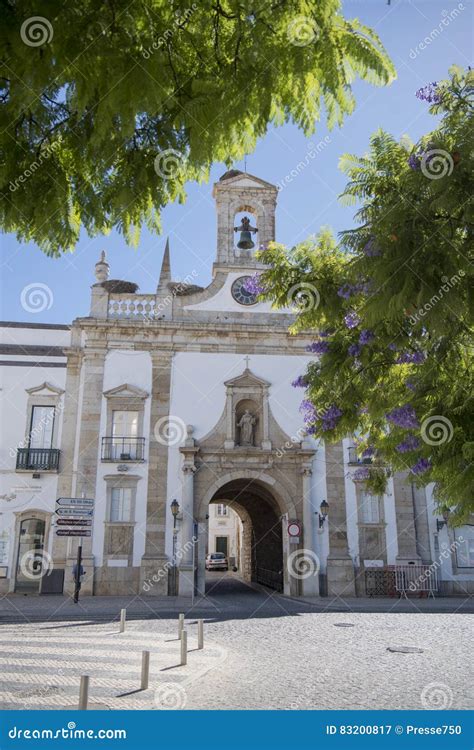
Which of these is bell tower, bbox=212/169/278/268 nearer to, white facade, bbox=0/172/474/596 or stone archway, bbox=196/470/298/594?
white facade, bbox=0/172/474/596

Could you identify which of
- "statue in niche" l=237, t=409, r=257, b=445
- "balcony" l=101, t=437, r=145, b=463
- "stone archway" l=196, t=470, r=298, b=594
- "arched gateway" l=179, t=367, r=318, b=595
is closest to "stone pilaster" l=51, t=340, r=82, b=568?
"balcony" l=101, t=437, r=145, b=463

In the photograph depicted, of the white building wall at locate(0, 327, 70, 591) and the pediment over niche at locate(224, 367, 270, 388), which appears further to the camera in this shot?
the pediment over niche at locate(224, 367, 270, 388)

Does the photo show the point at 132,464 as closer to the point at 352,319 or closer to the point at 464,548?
the point at 464,548

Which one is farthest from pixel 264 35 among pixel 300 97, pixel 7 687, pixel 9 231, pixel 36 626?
pixel 36 626

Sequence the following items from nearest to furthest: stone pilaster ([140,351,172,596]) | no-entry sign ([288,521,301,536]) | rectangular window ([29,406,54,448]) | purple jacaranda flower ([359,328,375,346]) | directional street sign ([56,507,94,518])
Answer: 1. purple jacaranda flower ([359,328,375,346])
2. directional street sign ([56,507,94,518])
3. stone pilaster ([140,351,172,596])
4. no-entry sign ([288,521,301,536])
5. rectangular window ([29,406,54,448])

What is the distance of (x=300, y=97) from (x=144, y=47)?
0.90 m

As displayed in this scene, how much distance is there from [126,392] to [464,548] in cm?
1342

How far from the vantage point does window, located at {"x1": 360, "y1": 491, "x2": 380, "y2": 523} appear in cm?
2245

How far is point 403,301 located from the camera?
4.03 meters

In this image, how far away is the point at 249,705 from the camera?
6777 mm

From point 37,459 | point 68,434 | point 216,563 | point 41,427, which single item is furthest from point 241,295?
point 216,563

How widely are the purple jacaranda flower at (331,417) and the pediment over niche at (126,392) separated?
15.2 metres

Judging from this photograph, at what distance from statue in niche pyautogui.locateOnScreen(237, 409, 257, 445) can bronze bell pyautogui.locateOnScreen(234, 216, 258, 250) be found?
658 centimetres

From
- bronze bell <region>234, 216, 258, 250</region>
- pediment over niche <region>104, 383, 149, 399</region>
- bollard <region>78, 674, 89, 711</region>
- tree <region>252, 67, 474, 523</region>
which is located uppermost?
bronze bell <region>234, 216, 258, 250</region>
